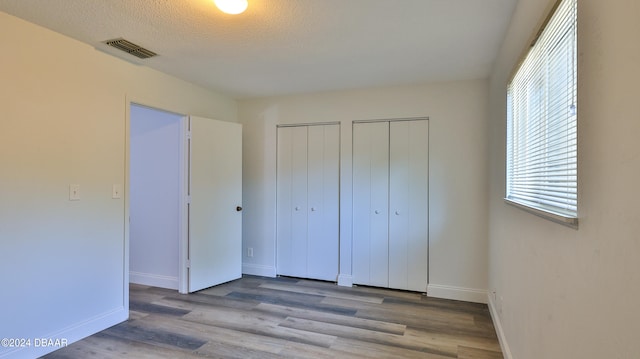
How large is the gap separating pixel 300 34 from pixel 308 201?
227 cm

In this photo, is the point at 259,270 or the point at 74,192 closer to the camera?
the point at 74,192

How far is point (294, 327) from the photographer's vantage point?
2.95 meters

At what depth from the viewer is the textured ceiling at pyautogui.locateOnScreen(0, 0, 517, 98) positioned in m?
2.17

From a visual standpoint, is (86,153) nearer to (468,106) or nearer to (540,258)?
(540,258)

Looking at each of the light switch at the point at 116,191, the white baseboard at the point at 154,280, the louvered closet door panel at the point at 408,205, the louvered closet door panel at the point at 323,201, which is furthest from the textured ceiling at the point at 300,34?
the white baseboard at the point at 154,280

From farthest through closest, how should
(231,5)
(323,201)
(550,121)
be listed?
(323,201), (231,5), (550,121)

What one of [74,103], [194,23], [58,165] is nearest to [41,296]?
[58,165]

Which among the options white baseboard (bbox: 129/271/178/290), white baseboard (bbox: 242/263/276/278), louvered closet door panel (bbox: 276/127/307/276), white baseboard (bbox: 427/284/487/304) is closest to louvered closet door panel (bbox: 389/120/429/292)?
white baseboard (bbox: 427/284/487/304)

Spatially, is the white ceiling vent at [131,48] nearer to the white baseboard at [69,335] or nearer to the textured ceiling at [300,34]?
the textured ceiling at [300,34]

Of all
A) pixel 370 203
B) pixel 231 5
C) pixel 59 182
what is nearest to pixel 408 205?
pixel 370 203

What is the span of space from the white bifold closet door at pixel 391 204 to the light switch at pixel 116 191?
96.6 inches

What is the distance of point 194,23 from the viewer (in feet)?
A: 7.82

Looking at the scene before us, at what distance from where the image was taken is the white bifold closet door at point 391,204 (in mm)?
3863

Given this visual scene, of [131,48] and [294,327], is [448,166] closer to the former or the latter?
[294,327]
